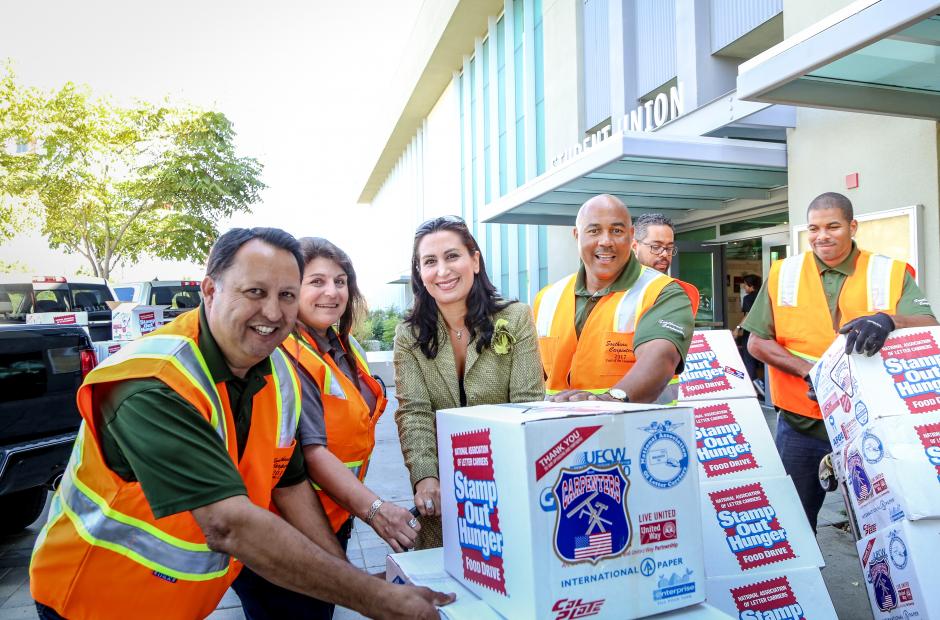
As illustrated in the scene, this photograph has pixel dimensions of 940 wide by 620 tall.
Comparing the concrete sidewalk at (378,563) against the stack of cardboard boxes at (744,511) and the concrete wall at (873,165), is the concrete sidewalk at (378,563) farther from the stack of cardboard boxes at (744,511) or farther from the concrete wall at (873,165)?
the concrete wall at (873,165)

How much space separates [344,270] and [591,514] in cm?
178

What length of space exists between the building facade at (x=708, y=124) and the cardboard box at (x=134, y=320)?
6626 millimetres

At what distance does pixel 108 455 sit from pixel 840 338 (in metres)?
2.41

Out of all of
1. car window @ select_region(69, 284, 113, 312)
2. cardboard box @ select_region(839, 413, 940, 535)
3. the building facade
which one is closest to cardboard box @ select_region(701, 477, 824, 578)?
cardboard box @ select_region(839, 413, 940, 535)

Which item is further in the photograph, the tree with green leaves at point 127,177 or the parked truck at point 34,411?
the tree with green leaves at point 127,177

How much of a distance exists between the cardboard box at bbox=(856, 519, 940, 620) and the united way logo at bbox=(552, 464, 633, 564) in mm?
1217

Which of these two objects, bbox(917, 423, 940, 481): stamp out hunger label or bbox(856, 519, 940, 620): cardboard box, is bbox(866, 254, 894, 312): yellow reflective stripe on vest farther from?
bbox(856, 519, 940, 620): cardboard box

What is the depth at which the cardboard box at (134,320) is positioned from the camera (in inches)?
490

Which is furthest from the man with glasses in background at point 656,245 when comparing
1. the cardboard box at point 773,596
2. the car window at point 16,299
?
the car window at point 16,299

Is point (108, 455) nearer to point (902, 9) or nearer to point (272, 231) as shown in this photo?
point (272, 231)

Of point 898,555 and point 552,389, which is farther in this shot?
point 552,389

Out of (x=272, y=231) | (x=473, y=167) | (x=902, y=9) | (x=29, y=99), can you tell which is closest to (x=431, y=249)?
(x=272, y=231)

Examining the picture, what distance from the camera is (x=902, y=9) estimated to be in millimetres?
3535

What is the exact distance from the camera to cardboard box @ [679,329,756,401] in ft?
10.1
